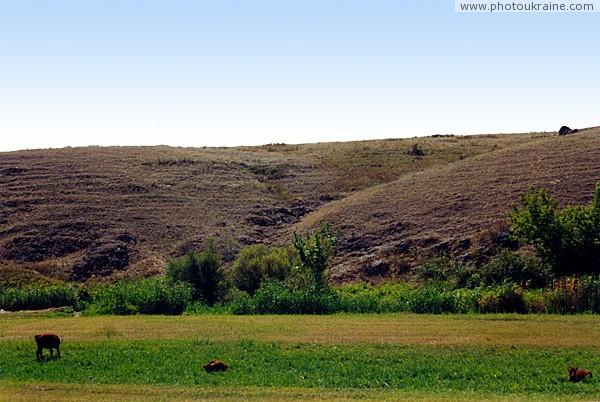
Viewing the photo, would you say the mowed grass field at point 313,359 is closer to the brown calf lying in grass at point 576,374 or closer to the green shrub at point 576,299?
the brown calf lying in grass at point 576,374

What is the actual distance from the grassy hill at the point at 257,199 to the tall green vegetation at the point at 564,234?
268 inches

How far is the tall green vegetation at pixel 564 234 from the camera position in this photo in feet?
122

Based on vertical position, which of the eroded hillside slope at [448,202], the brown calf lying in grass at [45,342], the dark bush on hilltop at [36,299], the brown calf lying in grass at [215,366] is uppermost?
the eroded hillside slope at [448,202]

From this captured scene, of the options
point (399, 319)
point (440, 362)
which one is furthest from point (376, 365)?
point (399, 319)

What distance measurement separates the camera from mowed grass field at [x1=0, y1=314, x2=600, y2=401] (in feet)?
59.9

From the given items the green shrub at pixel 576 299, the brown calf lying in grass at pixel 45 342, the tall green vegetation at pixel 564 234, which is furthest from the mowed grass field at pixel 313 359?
the tall green vegetation at pixel 564 234

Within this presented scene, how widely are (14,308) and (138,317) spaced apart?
1016cm

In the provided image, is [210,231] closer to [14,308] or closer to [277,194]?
[277,194]

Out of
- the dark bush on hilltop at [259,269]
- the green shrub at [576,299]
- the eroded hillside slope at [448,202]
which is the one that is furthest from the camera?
the eroded hillside slope at [448,202]

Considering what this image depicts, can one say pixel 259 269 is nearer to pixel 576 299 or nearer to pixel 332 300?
pixel 332 300

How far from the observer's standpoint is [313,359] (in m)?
22.0

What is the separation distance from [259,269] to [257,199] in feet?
67.7

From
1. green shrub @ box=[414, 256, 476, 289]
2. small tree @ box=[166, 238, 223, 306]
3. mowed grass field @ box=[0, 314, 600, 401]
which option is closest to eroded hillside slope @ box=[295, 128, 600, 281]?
green shrub @ box=[414, 256, 476, 289]

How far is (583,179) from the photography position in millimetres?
50344
